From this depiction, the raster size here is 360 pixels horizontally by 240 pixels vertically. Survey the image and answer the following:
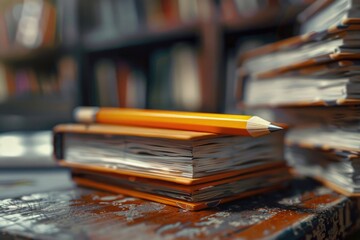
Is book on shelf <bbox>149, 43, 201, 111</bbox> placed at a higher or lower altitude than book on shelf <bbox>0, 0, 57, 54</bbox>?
lower

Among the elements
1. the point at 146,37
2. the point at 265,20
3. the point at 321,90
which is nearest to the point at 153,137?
the point at 321,90

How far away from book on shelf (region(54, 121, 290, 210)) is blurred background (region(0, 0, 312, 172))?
0.26 m

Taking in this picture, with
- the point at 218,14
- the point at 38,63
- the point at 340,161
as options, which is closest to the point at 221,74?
the point at 218,14

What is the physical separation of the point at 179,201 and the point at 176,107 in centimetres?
90

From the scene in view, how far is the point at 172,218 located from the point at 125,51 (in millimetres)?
1227

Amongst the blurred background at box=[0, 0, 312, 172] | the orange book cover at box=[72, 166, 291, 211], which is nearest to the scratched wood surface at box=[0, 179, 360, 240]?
the orange book cover at box=[72, 166, 291, 211]

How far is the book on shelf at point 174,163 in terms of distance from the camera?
1.64ft

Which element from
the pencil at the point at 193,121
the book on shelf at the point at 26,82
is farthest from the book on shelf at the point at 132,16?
the pencil at the point at 193,121

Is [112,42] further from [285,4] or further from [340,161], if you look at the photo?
[340,161]

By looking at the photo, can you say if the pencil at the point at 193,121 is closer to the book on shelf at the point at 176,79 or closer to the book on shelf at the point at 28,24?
the book on shelf at the point at 176,79

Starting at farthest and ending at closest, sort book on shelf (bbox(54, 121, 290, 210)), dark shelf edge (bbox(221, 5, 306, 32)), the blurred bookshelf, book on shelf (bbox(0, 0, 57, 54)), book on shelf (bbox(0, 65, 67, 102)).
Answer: book on shelf (bbox(0, 65, 67, 102)) → book on shelf (bbox(0, 0, 57, 54)) → the blurred bookshelf → dark shelf edge (bbox(221, 5, 306, 32)) → book on shelf (bbox(54, 121, 290, 210))

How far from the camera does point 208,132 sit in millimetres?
504

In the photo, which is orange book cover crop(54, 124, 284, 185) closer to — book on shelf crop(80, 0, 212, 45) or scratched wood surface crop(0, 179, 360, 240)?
scratched wood surface crop(0, 179, 360, 240)

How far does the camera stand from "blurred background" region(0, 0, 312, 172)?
3.99 feet
